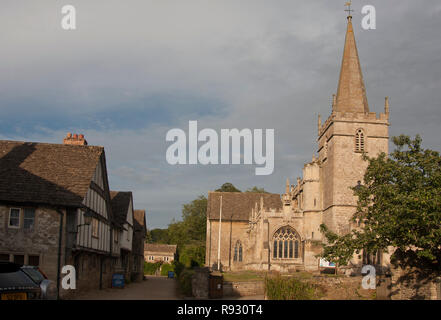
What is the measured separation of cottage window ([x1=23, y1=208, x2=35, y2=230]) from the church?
29.3 m

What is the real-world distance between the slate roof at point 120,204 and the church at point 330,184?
14.6 m

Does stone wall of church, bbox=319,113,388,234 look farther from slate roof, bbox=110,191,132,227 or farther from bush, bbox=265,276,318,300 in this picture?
bush, bbox=265,276,318,300

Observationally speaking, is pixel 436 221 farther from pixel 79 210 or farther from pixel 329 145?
pixel 329 145

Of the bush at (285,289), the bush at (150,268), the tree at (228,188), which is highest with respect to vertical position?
the tree at (228,188)

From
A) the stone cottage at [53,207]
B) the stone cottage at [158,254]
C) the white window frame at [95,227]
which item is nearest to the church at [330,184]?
the white window frame at [95,227]

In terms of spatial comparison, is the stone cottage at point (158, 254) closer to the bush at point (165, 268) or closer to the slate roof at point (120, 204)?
the bush at point (165, 268)

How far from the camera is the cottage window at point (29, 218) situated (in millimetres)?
20219

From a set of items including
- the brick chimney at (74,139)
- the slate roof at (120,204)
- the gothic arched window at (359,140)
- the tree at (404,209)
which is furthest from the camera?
the gothic arched window at (359,140)

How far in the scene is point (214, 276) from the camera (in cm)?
2289

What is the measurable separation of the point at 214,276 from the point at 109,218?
9.25 metres

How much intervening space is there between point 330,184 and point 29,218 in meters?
31.2

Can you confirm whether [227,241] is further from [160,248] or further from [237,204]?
[160,248]

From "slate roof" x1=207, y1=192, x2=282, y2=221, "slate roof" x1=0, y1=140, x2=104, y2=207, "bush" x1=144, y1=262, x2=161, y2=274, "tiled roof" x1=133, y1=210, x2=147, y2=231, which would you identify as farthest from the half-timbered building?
"bush" x1=144, y1=262, x2=161, y2=274
